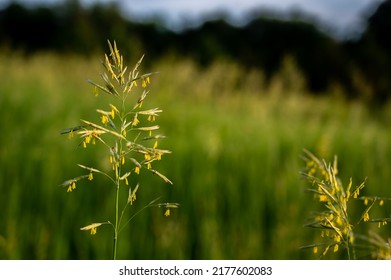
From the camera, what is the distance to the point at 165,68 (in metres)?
8.73

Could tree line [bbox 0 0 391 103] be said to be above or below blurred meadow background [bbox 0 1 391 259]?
above

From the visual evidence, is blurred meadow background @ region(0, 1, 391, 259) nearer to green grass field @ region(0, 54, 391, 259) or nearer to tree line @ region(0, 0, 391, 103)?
green grass field @ region(0, 54, 391, 259)

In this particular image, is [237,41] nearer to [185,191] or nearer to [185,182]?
[185,182]

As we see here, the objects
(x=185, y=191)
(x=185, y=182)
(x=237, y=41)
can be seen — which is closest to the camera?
(x=185, y=191)

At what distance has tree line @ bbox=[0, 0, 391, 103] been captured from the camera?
64.7 feet

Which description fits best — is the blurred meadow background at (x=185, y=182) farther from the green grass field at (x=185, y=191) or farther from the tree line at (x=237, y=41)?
the tree line at (x=237, y=41)

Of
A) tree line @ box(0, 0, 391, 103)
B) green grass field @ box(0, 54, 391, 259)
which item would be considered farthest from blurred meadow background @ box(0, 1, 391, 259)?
tree line @ box(0, 0, 391, 103)

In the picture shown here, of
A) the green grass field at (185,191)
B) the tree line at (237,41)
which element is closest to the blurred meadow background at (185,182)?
the green grass field at (185,191)

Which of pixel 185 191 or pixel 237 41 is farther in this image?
pixel 237 41

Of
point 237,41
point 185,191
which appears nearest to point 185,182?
point 185,191

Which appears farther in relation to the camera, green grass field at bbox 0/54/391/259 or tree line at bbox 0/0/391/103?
tree line at bbox 0/0/391/103

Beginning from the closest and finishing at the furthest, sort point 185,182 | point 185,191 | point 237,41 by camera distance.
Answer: point 185,191
point 185,182
point 237,41

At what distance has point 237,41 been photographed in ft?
122

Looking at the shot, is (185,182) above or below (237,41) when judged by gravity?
below
